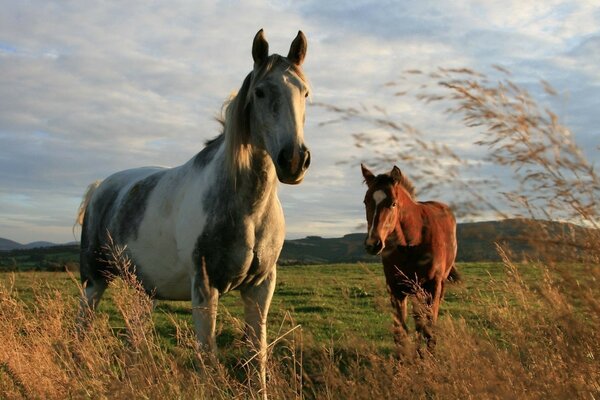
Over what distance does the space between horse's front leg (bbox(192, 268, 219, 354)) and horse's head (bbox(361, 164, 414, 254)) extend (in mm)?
2616

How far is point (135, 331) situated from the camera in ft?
13.5

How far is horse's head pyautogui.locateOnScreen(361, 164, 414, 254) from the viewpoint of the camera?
281 inches

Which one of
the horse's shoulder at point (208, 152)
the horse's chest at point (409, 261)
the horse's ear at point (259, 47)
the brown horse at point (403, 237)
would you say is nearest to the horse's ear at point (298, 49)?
the horse's ear at point (259, 47)

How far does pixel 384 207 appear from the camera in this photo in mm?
7387

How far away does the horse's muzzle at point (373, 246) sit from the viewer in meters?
6.81

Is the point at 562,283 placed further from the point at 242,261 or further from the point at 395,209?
the point at 395,209

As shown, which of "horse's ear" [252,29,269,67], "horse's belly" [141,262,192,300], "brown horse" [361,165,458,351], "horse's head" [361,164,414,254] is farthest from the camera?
"brown horse" [361,165,458,351]

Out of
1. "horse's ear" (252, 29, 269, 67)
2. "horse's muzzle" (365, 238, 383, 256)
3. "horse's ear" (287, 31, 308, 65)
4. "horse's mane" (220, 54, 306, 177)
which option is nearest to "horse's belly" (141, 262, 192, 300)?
"horse's mane" (220, 54, 306, 177)

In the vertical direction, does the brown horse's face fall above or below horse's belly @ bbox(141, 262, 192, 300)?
above

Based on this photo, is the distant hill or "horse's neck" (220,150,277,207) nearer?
the distant hill

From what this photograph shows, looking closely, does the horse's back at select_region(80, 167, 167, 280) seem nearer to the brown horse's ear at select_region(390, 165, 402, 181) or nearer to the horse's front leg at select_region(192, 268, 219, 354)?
the horse's front leg at select_region(192, 268, 219, 354)

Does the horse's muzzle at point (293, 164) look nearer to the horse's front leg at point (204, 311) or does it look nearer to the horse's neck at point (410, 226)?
the horse's front leg at point (204, 311)

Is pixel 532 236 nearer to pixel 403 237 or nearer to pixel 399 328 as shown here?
pixel 399 328

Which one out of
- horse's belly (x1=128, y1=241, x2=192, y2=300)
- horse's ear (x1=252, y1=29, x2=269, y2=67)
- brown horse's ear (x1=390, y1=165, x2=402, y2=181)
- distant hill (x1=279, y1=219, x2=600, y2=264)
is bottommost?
horse's belly (x1=128, y1=241, x2=192, y2=300)
